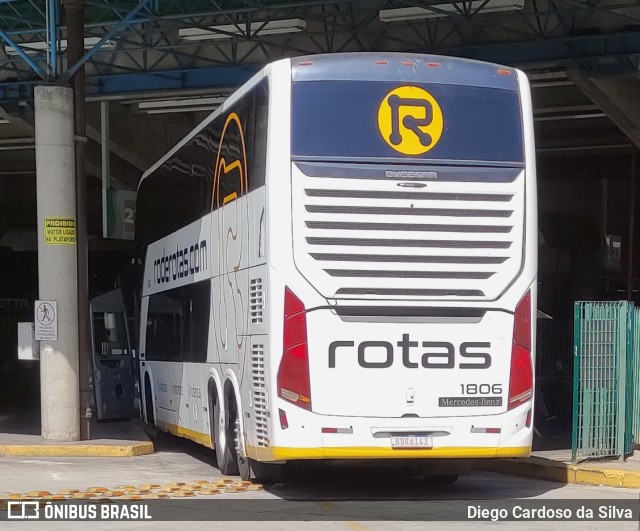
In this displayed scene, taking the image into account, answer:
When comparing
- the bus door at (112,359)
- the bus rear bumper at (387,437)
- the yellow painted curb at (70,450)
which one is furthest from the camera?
the bus door at (112,359)

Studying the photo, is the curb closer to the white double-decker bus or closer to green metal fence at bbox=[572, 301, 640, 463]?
green metal fence at bbox=[572, 301, 640, 463]

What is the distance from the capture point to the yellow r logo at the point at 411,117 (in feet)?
39.8

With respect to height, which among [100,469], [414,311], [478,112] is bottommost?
[100,469]

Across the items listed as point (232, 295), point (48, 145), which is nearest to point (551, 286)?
point (48, 145)

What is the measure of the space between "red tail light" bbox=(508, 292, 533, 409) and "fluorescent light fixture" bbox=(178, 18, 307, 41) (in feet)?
42.4

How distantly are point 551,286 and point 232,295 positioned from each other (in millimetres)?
24830

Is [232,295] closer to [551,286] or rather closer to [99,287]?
[551,286]

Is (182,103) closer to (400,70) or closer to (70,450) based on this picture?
(70,450)

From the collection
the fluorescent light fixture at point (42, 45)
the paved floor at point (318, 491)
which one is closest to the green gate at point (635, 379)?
the paved floor at point (318, 491)

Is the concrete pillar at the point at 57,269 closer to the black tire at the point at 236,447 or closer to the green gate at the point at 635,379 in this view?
the black tire at the point at 236,447

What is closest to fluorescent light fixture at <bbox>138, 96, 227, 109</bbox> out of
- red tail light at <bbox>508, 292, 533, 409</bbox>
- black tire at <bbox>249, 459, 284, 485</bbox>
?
black tire at <bbox>249, 459, 284, 485</bbox>

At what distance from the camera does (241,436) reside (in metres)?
13.4

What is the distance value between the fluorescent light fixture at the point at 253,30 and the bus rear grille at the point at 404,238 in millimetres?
12443

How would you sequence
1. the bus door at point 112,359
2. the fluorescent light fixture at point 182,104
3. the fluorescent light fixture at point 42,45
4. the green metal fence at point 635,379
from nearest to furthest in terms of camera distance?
the green metal fence at point 635,379, the bus door at point 112,359, the fluorescent light fixture at point 42,45, the fluorescent light fixture at point 182,104
